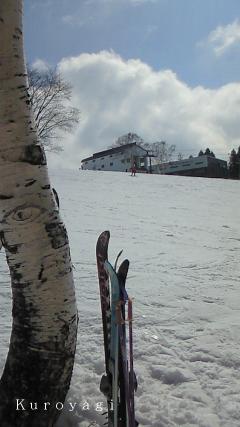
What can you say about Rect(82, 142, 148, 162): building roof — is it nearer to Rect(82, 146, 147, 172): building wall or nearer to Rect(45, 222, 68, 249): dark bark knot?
Rect(82, 146, 147, 172): building wall

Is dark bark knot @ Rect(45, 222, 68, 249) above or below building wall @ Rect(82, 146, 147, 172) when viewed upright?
below

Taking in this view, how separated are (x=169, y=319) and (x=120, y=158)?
280 feet

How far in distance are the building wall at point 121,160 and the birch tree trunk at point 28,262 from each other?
78896 millimetres

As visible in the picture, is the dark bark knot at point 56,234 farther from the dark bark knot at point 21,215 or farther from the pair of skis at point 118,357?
the pair of skis at point 118,357

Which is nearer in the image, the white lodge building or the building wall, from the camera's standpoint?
the white lodge building

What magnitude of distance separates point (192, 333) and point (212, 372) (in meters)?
0.83

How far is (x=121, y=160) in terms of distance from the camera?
8894 cm

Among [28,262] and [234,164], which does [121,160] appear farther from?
[28,262]

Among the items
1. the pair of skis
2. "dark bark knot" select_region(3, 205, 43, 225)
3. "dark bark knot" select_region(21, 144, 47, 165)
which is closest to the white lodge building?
the pair of skis

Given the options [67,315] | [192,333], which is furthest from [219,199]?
[67,315]

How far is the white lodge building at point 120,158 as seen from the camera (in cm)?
8449

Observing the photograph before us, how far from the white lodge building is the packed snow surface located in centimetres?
6886

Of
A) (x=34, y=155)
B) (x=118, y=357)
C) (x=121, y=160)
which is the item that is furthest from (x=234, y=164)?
(x=34, y=155)

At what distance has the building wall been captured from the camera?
3332 inches
